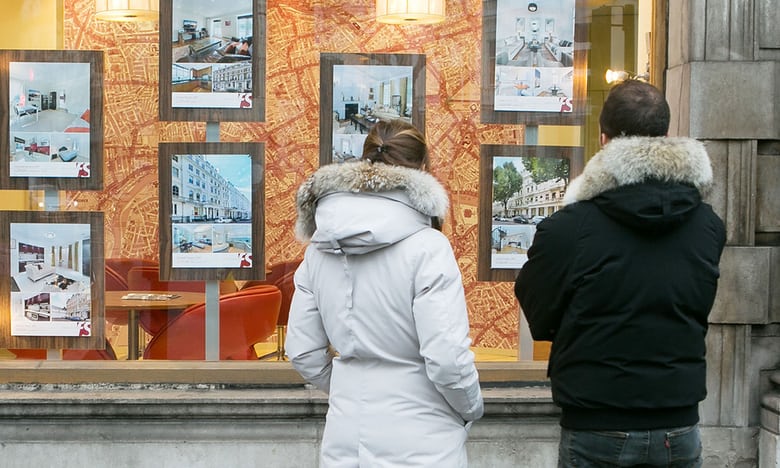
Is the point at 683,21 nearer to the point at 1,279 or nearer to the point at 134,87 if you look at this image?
the point at 134,87

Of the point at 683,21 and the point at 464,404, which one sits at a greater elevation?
the point at 683,21

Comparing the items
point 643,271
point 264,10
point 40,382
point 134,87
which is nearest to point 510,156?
point 264,10

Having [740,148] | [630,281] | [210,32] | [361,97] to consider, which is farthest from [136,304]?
[740,148]

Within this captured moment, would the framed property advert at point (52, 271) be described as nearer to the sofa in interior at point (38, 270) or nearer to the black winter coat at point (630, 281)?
the sofa in interior at point (38, 270)

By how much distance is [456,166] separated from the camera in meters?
5.37

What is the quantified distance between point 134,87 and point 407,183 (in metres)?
2.48

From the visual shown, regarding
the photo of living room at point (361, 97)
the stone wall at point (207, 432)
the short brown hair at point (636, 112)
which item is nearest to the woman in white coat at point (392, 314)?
the short brown hair at point (636, 112)

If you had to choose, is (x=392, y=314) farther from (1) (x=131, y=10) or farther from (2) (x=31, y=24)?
(2) (x=31, y=24)

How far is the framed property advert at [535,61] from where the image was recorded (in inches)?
208

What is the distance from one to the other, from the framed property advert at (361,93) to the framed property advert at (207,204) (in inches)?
15.9

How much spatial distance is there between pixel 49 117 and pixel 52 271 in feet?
2.59

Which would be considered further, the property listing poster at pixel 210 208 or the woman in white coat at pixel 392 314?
the property listing poster at pixel 210 208

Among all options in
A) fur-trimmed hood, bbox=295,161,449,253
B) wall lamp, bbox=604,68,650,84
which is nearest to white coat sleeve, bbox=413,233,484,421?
fur-trimmed hood, bbox=295,161,449,253

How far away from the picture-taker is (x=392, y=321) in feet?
10.5
